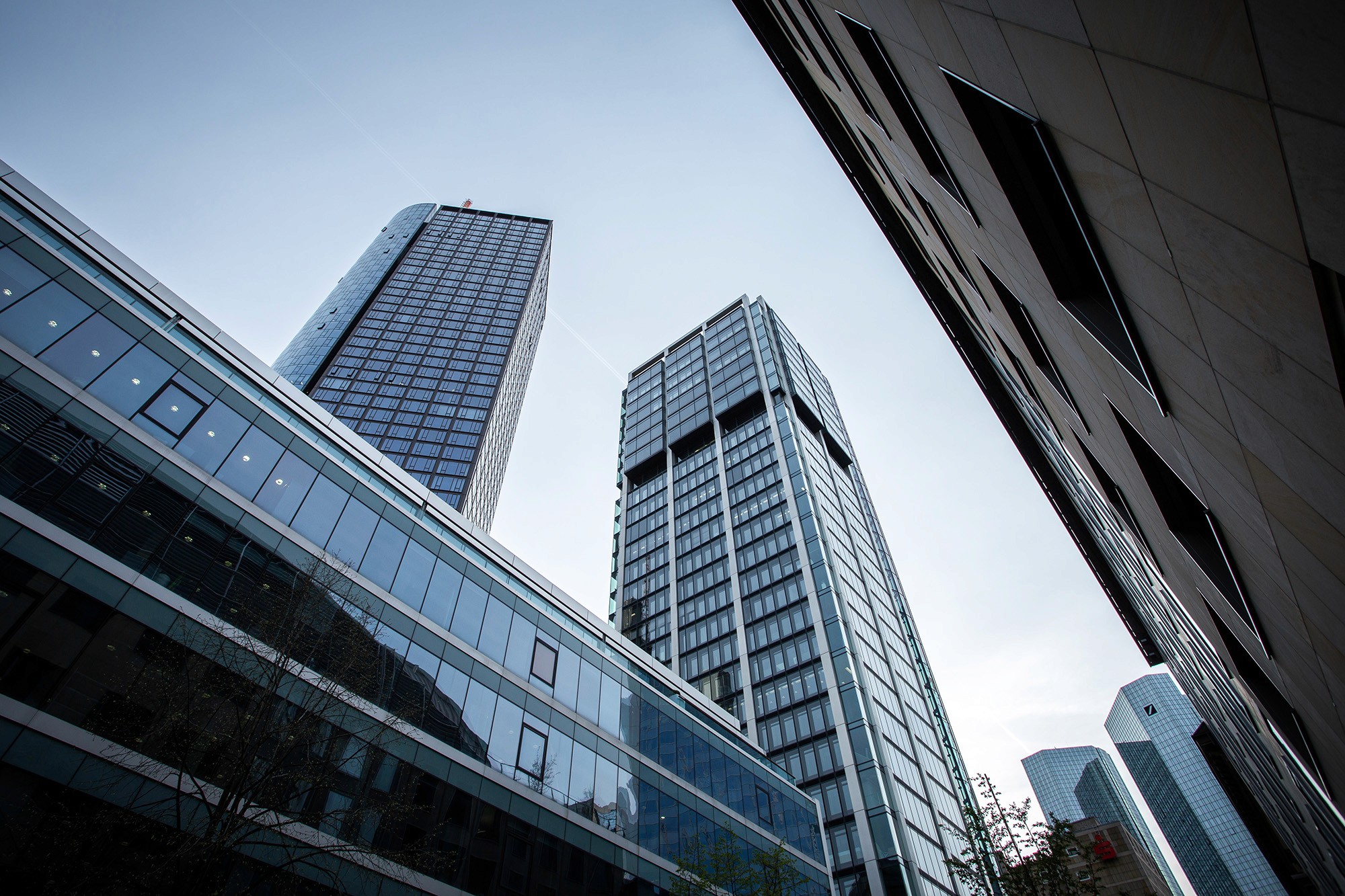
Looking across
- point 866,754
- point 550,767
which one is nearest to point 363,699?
point 550,767

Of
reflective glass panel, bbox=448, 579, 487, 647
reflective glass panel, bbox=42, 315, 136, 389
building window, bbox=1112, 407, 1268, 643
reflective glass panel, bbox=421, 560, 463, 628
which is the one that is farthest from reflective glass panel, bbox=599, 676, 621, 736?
building window, bbox=1112, 407, 1268, 643

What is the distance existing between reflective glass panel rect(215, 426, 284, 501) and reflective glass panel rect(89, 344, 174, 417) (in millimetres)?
2456

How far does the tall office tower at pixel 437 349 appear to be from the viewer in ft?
312

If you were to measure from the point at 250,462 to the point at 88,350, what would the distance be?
4.55 meters

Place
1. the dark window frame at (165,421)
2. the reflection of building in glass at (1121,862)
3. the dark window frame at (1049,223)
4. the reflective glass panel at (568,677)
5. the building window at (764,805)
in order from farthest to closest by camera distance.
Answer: the reflection of building in glass at (1121,862)
the building window at (764,805)
the reflective glass panel at (568,677)
the dark window frame at (165,421)
the dark window frame at (1049,223)

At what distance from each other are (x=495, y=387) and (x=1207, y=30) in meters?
109

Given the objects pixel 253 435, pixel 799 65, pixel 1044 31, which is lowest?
pixel 1044 31

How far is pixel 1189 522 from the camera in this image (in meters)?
11.0

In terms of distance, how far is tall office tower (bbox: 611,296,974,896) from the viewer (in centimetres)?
5088

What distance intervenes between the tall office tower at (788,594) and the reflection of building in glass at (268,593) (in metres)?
28.6

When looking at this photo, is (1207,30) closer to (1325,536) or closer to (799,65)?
(1325,536)

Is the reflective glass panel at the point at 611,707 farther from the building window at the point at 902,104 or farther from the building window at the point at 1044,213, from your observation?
the building window at the point at 1044,213

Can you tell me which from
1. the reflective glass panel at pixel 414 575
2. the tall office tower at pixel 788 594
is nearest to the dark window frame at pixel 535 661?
the reflective glass panel at pixel 414 575

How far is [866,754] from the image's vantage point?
50625mm
